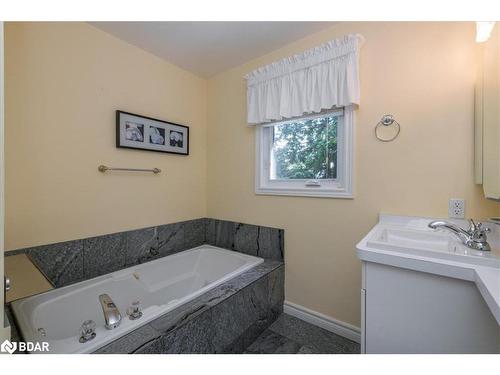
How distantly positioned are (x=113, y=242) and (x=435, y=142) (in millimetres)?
2299

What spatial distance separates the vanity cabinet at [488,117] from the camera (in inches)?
37.8

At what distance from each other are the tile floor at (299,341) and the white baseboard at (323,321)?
0.09 ft

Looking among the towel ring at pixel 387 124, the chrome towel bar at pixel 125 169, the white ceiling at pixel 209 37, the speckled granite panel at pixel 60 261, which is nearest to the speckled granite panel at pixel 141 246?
the speckled granite panel at pixel 60 261

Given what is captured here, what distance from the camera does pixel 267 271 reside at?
5.64ft

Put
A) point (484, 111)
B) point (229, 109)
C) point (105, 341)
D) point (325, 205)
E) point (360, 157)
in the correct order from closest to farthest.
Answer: point (105, 341) < point (484, 111) < point (360, 157) < point (325, 205) < point (229, 109)

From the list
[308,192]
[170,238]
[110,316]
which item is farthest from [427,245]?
[170,238]

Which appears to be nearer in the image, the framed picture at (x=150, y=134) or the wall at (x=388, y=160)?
the wall at (x=388, y=160)

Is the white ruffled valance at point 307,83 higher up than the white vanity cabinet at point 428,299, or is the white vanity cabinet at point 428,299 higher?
the white ruffled valance at point 307,83

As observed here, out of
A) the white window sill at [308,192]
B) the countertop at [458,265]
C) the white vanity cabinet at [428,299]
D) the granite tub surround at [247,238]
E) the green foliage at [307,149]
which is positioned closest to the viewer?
the countertop at [458,265]

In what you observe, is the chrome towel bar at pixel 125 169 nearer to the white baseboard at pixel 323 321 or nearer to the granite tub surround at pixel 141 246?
the granite tub surround at pixel 141 246

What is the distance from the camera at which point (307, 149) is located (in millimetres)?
1865

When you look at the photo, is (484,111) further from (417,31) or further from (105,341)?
(105,341)
